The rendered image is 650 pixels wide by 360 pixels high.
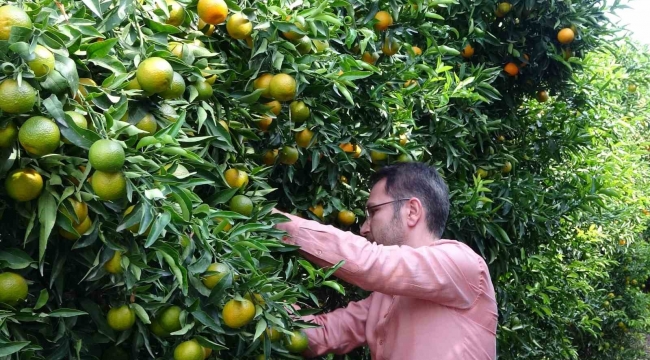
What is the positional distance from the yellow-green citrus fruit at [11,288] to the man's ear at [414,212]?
1.21 metres

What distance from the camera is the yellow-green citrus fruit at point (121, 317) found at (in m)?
1.25

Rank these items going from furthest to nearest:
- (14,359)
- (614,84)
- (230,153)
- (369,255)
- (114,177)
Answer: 1. (614,84)
2. (369,255)
3. (230,153)
4. (14,359)
5. (114,177)

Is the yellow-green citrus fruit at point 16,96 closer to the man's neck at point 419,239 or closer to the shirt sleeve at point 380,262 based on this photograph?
the shirt sleeve at point 380,262

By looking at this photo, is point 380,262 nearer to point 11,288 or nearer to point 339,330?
point 339,330

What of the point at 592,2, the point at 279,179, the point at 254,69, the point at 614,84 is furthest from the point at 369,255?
the point at 614,84

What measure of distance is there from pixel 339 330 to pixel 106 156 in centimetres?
125

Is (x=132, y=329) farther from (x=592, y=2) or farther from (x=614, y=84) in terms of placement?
(x=614, y=84)

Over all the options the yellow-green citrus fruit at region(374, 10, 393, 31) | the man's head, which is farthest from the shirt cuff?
the yellow-green citrus fruit at region(374, 10, 393, 31)

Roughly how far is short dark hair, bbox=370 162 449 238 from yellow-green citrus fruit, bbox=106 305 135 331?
97cm

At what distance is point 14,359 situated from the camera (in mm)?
1131

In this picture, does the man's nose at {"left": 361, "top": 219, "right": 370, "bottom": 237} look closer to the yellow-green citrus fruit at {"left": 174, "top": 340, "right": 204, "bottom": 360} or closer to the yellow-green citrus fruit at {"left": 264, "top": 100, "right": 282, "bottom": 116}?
the yellow-green citrus fruit at {"left": 264, "top": 100, "right": 282, "bottom": 116}

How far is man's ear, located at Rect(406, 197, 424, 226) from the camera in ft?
6.68

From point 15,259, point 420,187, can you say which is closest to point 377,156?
point 420,187

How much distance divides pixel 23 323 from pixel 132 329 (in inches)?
9.1
